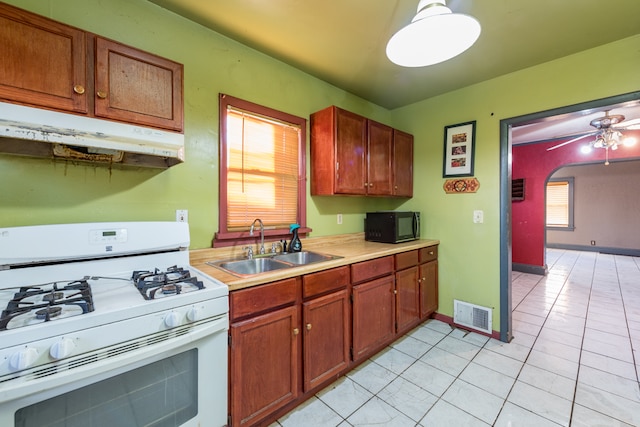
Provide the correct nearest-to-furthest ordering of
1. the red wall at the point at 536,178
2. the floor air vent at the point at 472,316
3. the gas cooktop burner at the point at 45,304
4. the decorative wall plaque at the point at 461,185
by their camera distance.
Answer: the gas cooktop burner at the point at 45,304, the floor air vent at the point at 472,316, the decorative wall plaque at the point at 461,185, the red wall at the point at 536,178

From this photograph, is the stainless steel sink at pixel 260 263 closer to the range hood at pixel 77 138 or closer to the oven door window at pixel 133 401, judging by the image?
the oven door window at pixel 133 401

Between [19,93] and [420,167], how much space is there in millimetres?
3156

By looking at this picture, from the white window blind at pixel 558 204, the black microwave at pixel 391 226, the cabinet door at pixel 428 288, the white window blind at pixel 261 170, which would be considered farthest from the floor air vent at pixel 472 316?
the white window blind at pixel 558 204

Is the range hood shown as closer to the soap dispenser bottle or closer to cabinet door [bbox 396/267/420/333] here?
the soap dispenser bottle

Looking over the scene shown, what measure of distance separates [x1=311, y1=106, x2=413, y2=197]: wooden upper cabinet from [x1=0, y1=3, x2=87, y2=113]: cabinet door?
160 centimetres

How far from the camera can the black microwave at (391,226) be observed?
8.76 ft

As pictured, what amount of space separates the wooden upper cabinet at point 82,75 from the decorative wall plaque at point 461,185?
8.51ft

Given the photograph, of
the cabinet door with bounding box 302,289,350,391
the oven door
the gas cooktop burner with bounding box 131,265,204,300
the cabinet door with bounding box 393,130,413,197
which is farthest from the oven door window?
the cabinet door with bounding box 393,130,413,197

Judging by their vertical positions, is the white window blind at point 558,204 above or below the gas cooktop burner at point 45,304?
above

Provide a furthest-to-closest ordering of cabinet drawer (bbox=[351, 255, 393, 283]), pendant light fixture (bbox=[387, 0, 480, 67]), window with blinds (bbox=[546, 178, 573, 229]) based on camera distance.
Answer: window with blinds (bbox=[546, 178, 573, 229]), cabinet drawer (bbox=[351, 255, 393, 283]), pendant light fixture (bbox=[387, 0, 480, 67])

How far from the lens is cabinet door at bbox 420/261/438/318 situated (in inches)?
106

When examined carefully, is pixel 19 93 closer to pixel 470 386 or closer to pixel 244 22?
pixel 244 22

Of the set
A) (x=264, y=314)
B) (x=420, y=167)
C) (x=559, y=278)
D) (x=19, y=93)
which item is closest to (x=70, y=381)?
(x=264, y=314)

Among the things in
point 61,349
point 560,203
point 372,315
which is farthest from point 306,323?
point 560,203
